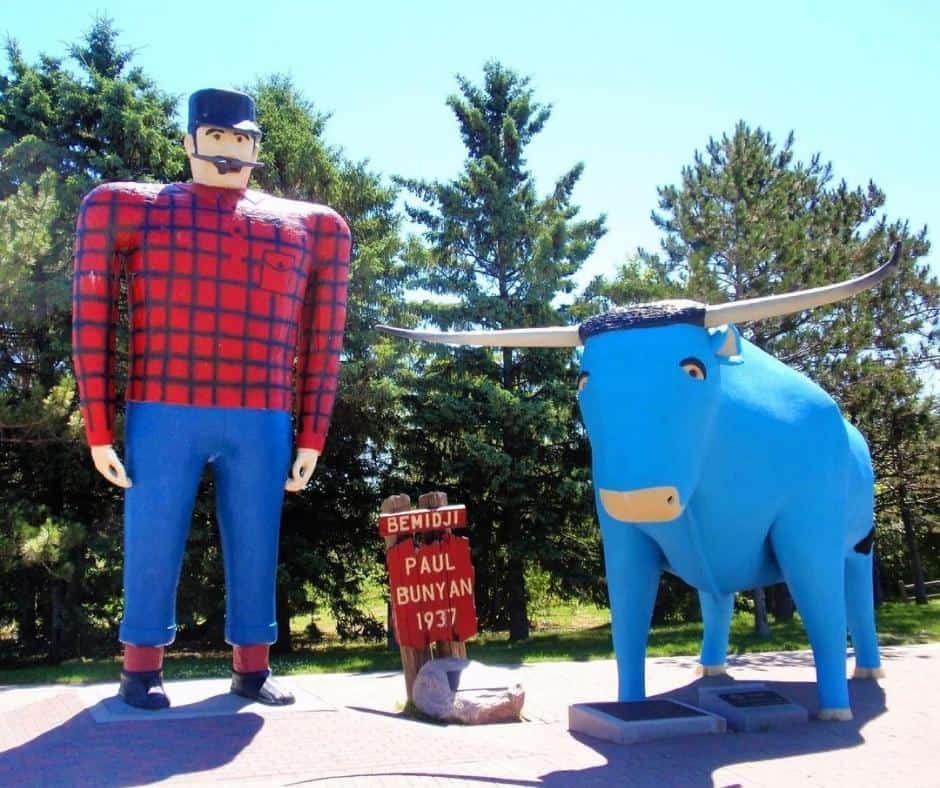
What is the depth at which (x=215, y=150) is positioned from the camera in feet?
21.6

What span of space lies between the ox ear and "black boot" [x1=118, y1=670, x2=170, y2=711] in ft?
13.6

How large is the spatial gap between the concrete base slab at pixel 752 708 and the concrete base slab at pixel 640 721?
155 millimetres

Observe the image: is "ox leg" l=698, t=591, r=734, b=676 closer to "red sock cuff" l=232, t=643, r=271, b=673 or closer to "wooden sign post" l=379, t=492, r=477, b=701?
"wooden sign post" l=379, t=492, r=477, b=701

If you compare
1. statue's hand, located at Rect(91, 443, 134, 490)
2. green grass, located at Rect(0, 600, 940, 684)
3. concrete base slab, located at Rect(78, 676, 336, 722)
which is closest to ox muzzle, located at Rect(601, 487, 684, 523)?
concrete base slab, located at Rect(78, 676, 336, 722)

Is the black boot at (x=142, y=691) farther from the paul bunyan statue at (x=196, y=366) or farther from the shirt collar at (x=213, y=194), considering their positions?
the shirt collar at (x=213, y=194)

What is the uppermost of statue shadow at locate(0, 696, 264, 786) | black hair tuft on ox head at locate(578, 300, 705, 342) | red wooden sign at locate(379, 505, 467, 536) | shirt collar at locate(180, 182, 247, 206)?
shirt collar at locate(180, 182, 247, 206)

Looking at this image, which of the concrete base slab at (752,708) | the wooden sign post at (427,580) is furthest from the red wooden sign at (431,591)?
the concrete base slab at (752,708)

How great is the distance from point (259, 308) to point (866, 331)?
1228 cm

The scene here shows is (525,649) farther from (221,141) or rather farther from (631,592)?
(221,141)

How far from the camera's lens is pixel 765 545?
6.51m

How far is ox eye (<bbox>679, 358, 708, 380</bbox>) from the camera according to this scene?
5.56 meters

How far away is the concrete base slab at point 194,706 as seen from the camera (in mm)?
→ 6070

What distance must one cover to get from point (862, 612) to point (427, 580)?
3875 millimetres

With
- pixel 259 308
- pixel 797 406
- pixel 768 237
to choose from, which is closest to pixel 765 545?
pixel 797 406
